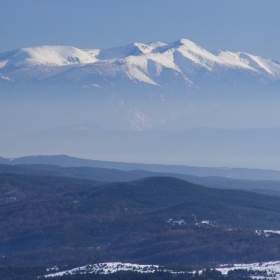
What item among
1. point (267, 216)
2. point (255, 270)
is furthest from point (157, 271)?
point (267, 216)

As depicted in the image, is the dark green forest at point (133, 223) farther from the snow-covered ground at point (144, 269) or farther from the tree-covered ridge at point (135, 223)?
the snow-covered ground at point (144, 269)

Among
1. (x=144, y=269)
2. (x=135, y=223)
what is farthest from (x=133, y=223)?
(x=144, y=269)

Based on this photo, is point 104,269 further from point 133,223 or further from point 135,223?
point 133,223

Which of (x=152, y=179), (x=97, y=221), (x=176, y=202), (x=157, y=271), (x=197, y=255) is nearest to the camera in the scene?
(x=157, y=271)

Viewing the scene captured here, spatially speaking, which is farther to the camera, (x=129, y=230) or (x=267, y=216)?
(x=267, y=216)

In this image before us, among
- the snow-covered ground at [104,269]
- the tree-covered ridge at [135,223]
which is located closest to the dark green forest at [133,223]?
the tree-covered ridge at [135,223]

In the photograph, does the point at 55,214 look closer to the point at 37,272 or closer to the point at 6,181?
the point at 6,181

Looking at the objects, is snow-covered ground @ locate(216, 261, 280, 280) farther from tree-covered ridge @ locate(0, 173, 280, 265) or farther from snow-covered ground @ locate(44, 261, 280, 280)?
tree-covered ridge @ locate(0, 173, 280, 265)

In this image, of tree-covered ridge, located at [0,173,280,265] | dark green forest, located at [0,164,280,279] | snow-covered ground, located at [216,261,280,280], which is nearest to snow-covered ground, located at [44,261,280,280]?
snow-covered ground, located at [216,261,280,280]

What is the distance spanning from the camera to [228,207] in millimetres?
88562

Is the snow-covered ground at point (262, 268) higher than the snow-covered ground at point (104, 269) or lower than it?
higher

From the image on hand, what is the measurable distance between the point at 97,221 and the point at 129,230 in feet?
20.1

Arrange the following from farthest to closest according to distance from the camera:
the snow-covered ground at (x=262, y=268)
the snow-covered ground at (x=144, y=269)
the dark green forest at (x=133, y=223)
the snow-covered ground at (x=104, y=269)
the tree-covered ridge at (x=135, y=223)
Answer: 1. the tree-covered ridge at (x=135, y=223)
2. the dark green forest at (x=133, y=223)
3. the snow-covered ground at (x=104, y=269)
4. the snow-covered ground at (x=144, y=269)
5. the snow-covered ground at (x=262, y=268)

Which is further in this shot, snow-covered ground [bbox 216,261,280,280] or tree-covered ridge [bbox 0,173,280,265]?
tree-covered ridge [bbox 0,173,280,265]
